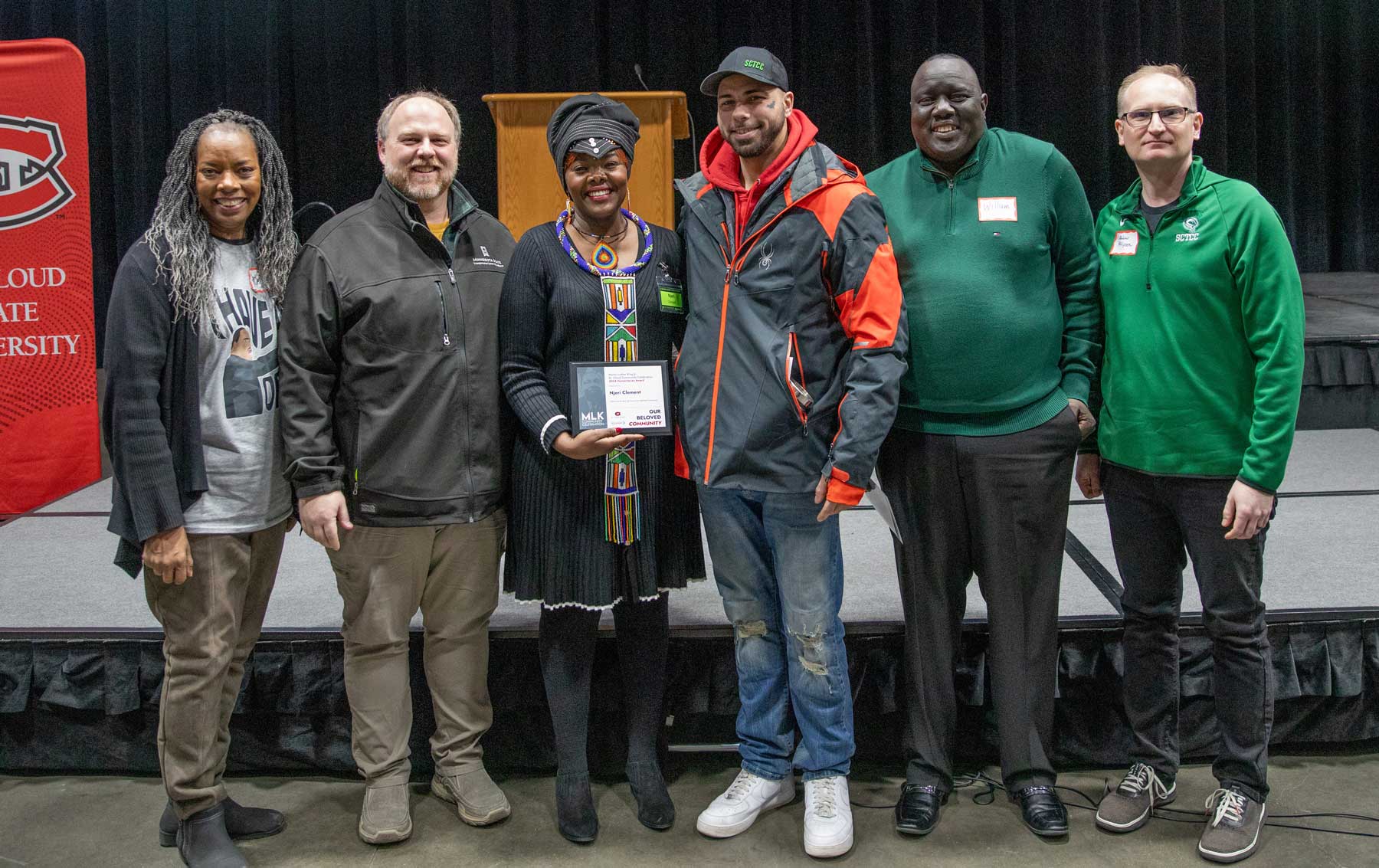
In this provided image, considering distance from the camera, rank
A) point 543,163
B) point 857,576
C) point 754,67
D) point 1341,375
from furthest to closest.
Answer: point 1341,375
point 543,163
point 857,576
point 754,67

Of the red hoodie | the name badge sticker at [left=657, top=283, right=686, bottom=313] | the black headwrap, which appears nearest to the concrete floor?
the name badge sticker at [left=657, top=283, right=686, bottom=313]

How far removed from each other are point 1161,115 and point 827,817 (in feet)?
4.89

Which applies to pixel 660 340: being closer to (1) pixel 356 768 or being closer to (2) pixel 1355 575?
(1) pixel 356 768

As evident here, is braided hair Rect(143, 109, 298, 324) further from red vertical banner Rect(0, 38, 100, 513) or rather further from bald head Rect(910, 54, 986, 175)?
red vertical banner Rect(0, 38, 100, 513)

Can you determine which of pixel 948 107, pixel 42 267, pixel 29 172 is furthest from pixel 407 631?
pixel 29 172

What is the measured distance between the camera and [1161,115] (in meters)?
2.09

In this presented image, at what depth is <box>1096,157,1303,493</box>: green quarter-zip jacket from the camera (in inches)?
80.5

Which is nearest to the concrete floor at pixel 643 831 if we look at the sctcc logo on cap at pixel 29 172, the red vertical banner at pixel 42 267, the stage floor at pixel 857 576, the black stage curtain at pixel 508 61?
the stage floor at pixel 857 576

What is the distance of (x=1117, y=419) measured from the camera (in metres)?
2.22

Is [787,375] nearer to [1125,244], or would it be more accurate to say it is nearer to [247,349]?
[1125,244]

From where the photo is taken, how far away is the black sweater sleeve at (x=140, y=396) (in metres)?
2.03

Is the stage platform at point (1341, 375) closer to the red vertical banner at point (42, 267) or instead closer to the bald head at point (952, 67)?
the bald head at point (952, 67)

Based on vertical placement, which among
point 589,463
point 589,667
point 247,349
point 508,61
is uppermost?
point 508,61

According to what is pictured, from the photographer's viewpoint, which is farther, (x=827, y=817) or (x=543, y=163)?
(x=543, y=163)
